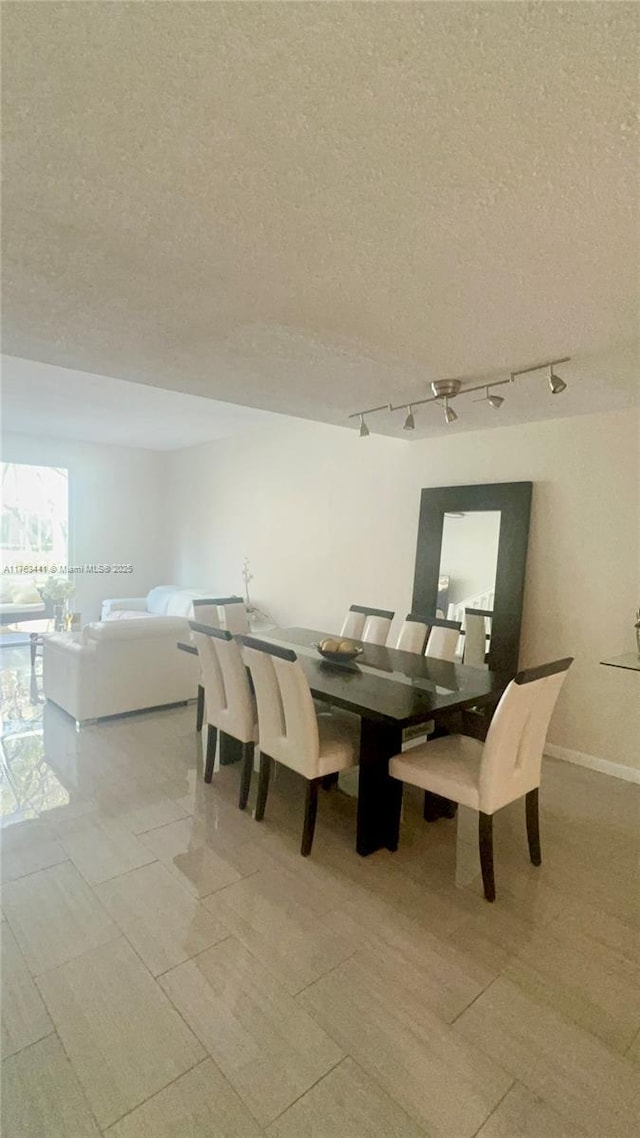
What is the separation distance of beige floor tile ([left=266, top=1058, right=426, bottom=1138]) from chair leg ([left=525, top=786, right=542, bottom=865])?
1.26m

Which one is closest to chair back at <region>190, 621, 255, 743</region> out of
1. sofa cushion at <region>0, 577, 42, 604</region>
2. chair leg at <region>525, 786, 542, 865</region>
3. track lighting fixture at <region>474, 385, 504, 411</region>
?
chair leg at <region>525, 786, 542, 865</region>

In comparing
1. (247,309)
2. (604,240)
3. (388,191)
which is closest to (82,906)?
(247,309)

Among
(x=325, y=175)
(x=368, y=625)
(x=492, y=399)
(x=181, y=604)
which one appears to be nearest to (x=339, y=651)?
(x=368, y=625)

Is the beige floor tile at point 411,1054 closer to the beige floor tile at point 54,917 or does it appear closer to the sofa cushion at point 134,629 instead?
the beige floor tile at point 54,917

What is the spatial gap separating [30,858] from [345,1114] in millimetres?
1680

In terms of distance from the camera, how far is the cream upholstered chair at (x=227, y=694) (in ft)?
8.93

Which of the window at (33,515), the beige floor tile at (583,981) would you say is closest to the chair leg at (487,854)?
the beige floor tile at (583,981)

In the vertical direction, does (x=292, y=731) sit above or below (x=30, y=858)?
above

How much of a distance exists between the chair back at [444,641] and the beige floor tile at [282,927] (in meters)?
1.63

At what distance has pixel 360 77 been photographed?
38.0 inches

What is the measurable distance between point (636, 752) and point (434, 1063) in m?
2.46

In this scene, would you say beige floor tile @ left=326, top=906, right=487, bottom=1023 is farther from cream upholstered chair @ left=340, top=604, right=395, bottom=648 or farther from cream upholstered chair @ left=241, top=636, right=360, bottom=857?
cream upholstered chair @ left=340, top=604, right=395, bottom=648

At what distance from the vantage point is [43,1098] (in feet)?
4.31

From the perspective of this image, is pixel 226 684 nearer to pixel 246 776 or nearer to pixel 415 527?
pixel 246 776
